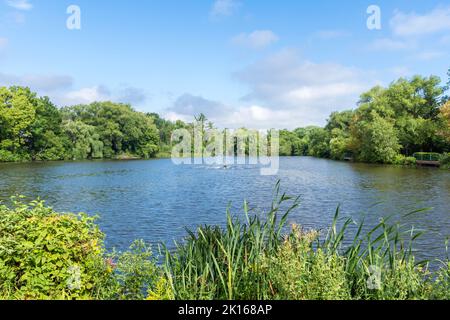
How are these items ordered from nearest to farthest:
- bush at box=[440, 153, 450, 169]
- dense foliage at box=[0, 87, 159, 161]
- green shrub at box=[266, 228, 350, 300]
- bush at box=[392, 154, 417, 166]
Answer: green shrub at box=[266, 228, 350, 300]
bush at box=[440, 153, 450, 169]
bush at box=[392, 154, 417, 166]
dense foliage at box=[0, 87, 159, 161]

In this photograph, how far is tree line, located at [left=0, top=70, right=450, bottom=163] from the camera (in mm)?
58250

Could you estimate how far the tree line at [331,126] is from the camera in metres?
58.2

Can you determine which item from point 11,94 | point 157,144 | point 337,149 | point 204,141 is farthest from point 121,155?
point 337,149

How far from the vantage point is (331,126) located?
95062 millimetres

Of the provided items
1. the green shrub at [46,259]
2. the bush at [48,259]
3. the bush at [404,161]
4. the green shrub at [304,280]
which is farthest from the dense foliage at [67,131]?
the green shrub at [304,280]

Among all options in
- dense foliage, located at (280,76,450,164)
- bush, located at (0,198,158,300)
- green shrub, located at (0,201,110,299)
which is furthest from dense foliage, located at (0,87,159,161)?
green shrub, located at (0,201,110,299)

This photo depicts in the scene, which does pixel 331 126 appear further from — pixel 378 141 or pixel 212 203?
pixel 212 203

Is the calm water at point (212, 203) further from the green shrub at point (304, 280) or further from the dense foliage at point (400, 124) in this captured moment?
the dense foliage at point (400, 124)

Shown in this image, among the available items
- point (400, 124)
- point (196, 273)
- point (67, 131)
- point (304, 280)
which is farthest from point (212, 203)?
point (67, 131)

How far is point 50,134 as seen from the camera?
235ft

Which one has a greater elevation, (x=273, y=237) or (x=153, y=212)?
(x=273, y=237)

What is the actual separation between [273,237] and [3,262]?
3.72 meters

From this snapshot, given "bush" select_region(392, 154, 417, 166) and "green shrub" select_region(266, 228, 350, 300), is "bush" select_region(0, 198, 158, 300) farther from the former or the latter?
"bush" select_region(392, 154, 417, 166)

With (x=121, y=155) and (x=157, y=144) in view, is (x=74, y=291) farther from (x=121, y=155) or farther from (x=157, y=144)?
(x=157, y=144)
